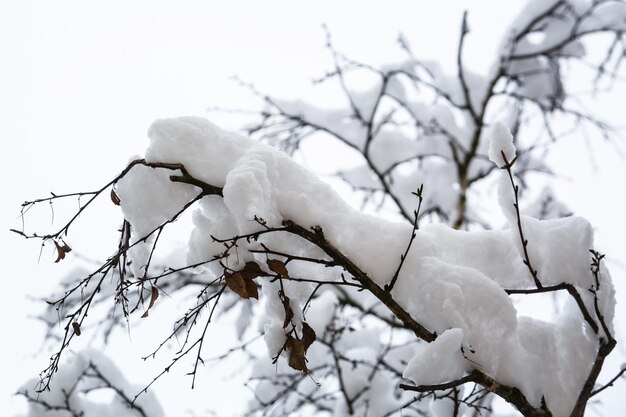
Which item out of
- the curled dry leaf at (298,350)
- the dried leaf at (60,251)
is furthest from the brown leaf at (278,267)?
the dried leaf at (60,251)

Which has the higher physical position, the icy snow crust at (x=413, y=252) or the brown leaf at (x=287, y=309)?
the icy snow crust at (x=413, y=252)

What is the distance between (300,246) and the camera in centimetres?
125

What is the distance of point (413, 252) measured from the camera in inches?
49.5

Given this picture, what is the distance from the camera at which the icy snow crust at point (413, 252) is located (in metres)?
1.17

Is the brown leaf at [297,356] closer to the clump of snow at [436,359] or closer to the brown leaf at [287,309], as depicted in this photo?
the brown leaf at [287,309]

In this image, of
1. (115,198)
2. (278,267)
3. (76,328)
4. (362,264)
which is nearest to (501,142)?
(362,264)

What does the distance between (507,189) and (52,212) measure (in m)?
1.21

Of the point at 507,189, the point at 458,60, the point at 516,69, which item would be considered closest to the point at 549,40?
the point at 516,69

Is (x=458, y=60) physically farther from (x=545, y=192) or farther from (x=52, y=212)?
(x=52, y=212)

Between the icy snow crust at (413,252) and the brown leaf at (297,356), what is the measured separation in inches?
4.1

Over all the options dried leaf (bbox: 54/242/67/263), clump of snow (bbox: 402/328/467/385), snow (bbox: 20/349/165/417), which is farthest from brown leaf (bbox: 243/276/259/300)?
snow (bbox: 20/349/165/417)

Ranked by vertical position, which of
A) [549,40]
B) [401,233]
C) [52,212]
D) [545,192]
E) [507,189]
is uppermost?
[549,40]

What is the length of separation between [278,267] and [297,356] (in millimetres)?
208

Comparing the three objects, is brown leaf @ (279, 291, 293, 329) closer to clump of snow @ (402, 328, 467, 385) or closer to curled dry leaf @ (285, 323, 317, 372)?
curled dry leaf @ (285, 323, 317, 372)
